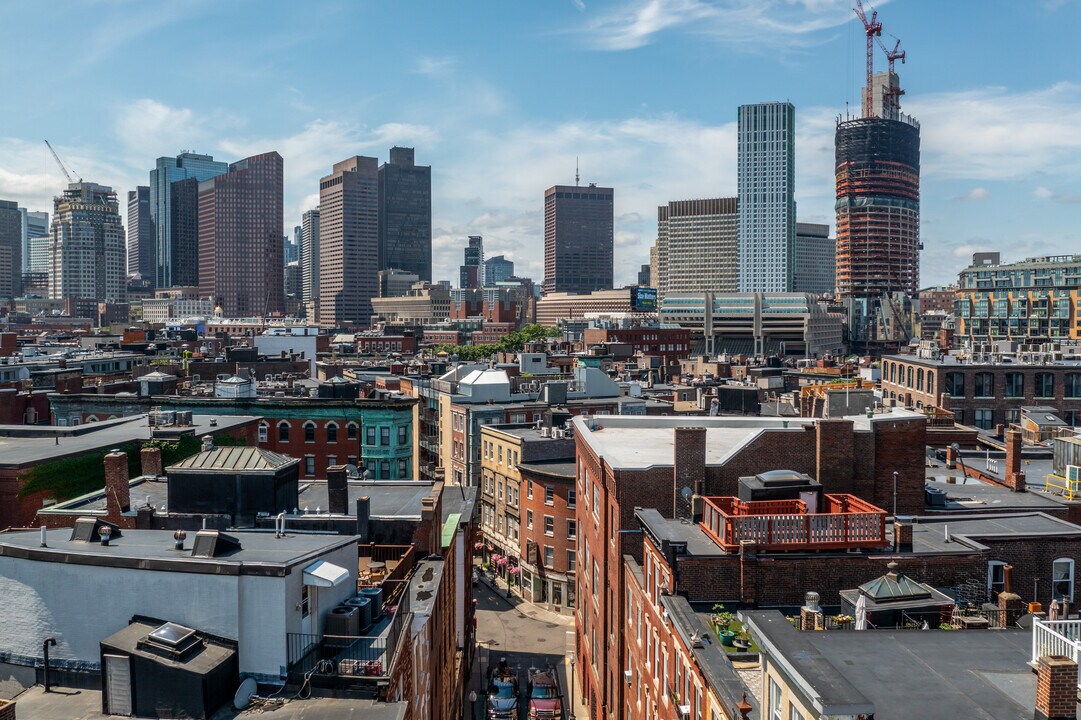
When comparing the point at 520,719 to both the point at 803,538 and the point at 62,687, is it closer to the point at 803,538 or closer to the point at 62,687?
the point at 803,538

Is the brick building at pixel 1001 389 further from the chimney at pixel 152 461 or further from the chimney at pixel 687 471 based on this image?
the chimney at pixel 152 461

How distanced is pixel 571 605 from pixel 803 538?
155 feet

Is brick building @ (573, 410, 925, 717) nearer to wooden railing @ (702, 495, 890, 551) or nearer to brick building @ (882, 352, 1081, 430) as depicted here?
wooden railing @ (702, 495, 890, 551)

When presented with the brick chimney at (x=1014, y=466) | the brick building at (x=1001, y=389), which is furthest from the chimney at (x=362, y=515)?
the brick building at (x=1001, y=389)

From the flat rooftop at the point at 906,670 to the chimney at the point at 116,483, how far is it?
25.1 metres

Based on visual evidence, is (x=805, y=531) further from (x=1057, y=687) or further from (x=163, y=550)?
(x=163, y=550)

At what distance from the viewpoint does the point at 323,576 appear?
989 inches

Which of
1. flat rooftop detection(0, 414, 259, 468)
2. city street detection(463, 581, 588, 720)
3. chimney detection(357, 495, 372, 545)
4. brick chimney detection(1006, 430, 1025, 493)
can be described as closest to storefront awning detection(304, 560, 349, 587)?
chimney detection(357, 495, 372, 545)

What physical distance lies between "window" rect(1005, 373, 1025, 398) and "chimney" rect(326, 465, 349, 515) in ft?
283

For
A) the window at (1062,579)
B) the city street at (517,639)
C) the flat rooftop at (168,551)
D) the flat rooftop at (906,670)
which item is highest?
the flat rooftop at (168,551)

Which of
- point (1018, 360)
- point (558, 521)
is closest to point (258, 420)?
point (558, 521)

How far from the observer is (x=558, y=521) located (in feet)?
246

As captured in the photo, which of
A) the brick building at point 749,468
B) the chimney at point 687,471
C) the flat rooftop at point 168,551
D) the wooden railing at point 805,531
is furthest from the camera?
the brick building at point 749,468

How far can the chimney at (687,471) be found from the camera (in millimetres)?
37812
